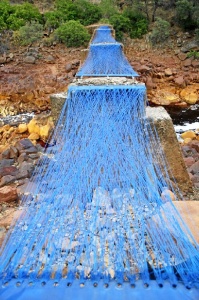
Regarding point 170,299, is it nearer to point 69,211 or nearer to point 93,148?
point 69,211

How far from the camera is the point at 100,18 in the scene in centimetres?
1048

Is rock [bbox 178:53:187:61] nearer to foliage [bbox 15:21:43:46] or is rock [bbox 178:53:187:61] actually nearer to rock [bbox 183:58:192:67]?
rock [bbox 183:58:192:67]

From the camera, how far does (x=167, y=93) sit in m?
7.70

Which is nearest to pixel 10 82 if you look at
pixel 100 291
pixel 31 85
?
pixel 31 85

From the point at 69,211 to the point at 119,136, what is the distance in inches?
29.8

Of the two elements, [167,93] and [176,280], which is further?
[167,93]

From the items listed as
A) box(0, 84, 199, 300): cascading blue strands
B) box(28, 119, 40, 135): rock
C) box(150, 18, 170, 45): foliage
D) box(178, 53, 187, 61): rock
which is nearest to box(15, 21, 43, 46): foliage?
box(150, 18, 170, 45): foliage

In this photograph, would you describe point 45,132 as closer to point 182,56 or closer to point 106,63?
point 106,63

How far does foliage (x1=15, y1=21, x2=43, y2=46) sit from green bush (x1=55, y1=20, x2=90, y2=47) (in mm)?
587

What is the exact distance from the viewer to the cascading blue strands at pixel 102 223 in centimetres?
116

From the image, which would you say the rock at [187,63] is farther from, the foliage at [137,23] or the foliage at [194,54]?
the foliage at [137,23]

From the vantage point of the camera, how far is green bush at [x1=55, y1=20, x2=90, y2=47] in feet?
28.9

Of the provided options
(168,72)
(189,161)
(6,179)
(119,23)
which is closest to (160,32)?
(119,23)

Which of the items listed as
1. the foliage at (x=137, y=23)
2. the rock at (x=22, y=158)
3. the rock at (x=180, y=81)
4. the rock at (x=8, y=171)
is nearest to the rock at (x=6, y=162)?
the rock at (x=22, y=158)
